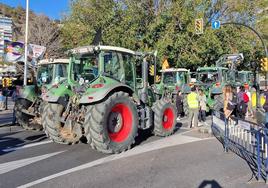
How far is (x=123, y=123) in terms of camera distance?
8.68 meters

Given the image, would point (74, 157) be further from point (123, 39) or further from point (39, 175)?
point (123, 39)

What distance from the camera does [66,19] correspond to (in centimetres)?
3152

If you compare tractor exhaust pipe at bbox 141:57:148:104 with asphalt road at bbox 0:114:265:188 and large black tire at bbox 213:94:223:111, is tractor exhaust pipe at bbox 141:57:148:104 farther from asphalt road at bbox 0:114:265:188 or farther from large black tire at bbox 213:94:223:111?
large black tire at bbox 213:94:223:111

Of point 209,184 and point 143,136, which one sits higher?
point 143,136

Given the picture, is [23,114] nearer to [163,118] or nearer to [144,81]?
[144,81]

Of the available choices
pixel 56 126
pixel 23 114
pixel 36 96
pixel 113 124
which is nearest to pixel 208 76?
pixel 36 96

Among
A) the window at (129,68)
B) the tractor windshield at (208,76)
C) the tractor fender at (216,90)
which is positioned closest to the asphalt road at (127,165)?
the window at (129,68)

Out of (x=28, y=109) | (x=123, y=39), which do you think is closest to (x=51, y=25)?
(x=123, y=39)

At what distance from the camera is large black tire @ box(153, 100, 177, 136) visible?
1041 centimetres

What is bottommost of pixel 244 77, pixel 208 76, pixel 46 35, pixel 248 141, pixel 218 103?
pixel 248 141

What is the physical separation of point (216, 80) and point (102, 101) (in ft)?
38.8

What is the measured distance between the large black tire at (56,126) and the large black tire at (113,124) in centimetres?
127

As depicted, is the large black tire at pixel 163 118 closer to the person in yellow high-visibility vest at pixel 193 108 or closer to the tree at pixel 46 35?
the person in yellow high-visibility vest at pixel 193 108

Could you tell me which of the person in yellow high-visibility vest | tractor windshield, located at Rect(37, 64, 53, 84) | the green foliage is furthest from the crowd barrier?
the green foliage
